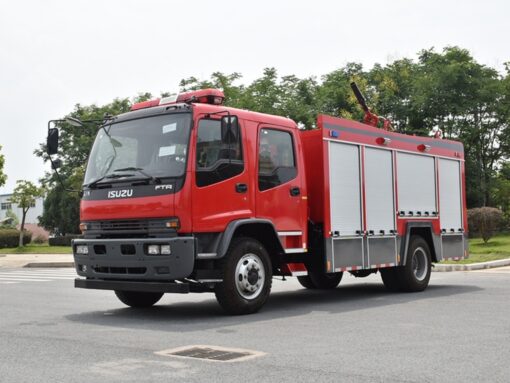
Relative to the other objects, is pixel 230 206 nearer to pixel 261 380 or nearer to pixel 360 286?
pixel 261 380

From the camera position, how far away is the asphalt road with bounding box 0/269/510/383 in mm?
5555

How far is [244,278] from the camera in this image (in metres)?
9.19

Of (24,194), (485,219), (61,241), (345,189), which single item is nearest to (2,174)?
(24,194)

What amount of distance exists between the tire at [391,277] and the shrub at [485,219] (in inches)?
635

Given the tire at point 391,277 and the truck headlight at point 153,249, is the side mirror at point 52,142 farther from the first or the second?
the tire at point 391,277

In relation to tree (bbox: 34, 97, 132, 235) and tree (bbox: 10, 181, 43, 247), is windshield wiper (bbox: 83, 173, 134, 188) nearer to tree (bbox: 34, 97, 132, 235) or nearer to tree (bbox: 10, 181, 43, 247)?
tree (bbox: 10, 181, 43, 247)

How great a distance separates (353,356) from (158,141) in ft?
14.2

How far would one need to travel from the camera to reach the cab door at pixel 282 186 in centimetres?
966

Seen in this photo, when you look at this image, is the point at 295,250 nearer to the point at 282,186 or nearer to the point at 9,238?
the point at 282,186

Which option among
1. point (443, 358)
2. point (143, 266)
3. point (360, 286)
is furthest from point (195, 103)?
point (360, 286)

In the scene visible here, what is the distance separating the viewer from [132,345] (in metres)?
6.93

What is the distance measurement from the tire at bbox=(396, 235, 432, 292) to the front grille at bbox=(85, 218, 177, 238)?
5340 millimetres

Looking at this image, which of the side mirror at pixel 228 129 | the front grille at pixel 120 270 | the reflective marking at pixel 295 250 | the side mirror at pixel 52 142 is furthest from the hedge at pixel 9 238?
the side mirror at pixel 228 129

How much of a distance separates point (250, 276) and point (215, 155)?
175 cm
